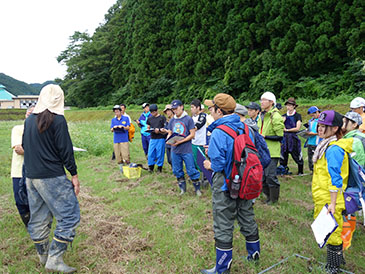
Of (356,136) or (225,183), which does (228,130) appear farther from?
(356,136)

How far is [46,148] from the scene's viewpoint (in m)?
3.23

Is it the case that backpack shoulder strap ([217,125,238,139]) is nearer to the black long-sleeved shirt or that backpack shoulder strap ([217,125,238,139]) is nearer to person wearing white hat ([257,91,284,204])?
the black long-sleeved shirt

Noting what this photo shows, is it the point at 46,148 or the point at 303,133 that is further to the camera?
the point at 303,133

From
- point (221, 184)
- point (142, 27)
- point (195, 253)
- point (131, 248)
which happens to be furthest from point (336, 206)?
point (142, 27)

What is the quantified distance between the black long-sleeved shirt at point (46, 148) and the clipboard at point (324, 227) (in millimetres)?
2771

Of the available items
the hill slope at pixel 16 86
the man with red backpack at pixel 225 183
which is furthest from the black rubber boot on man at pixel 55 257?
the hill slope at pixel 16 86

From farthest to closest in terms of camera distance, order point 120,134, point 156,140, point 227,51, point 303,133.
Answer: point 227,51, point 120,134, point 156,140, point 303,133

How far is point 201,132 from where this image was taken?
7.08 m

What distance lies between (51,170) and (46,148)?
242mm

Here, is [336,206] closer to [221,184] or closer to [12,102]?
[221,184]

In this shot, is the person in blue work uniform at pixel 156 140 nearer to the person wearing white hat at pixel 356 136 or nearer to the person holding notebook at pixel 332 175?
the person wearing white hat at pixel 356 136

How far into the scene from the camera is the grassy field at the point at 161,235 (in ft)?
11.9

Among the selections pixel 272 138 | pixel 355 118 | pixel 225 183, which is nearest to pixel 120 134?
pixel 272 138

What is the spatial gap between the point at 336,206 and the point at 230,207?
1131mm
